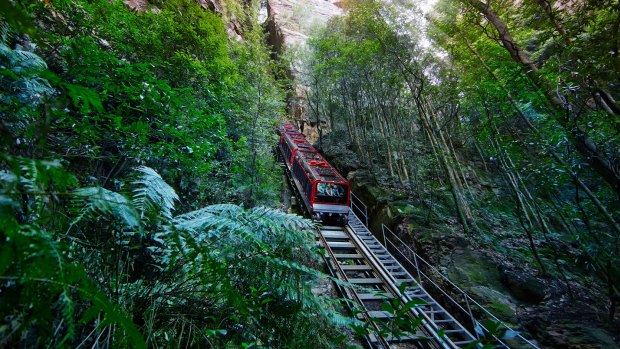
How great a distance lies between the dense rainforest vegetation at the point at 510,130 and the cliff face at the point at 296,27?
4912 mm

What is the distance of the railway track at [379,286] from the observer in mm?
4840

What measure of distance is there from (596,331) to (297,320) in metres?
5.75

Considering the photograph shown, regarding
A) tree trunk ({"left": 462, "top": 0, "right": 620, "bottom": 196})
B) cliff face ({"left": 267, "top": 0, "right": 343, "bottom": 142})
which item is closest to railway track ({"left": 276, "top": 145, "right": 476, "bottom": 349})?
tree trunk ({"left": 462, "top": 0, "right": 620, "bottom": 196})

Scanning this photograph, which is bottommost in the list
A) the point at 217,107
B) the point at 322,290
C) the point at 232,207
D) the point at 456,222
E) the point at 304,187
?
the point at 322,290

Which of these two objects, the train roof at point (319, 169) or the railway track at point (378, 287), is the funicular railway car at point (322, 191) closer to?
the train roof at point (319, 169)

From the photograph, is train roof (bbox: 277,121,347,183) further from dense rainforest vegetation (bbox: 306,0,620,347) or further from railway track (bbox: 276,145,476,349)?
dense rainforest vegetation (bbox: 306,0,620,347)

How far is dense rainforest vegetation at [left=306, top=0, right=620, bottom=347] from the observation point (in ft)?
14.7

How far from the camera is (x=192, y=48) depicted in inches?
283

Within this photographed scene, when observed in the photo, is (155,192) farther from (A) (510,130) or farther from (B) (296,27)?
(B) (296,27)

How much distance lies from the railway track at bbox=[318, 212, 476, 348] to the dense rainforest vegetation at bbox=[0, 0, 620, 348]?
1.00 metres

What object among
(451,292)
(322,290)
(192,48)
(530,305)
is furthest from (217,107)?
(530,305)

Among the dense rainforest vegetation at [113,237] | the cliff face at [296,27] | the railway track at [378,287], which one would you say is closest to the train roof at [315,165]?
the railway track at [378,287]

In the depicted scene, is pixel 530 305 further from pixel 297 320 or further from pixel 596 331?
pixel 297 320

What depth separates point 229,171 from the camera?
24.7 ft
